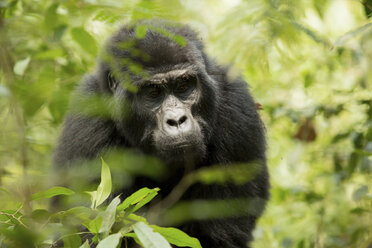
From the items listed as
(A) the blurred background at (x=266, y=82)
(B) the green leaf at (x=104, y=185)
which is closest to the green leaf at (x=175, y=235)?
(B) the green leaf at (x=104, y=185)

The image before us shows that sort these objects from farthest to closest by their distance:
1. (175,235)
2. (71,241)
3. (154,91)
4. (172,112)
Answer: (154,91), (172,112), (71,241), (175,235)

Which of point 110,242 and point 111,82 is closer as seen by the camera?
point 110,242

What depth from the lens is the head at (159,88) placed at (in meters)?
4.14

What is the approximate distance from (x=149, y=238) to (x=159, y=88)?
8.29ft

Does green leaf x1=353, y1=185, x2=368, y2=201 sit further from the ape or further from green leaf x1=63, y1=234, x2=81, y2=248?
green leaf x1=63, y1=234, x2=81, y2=248

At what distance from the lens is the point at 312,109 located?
4859mm

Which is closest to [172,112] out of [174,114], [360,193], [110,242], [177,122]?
[174,114]

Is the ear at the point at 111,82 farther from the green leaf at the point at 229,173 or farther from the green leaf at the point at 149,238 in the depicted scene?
the green leaf at the point at 149,238

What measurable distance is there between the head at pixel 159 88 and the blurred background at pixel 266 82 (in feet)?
1.04

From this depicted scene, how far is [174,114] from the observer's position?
3.96m

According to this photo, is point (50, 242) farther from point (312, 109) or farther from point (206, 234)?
point (312, 109)

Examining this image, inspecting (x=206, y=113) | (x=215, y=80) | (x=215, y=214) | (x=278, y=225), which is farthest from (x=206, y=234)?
(x=278, y=225)

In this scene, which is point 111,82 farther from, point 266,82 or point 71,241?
point 71,241

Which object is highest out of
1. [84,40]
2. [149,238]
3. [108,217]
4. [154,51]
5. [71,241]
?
[84,40]
